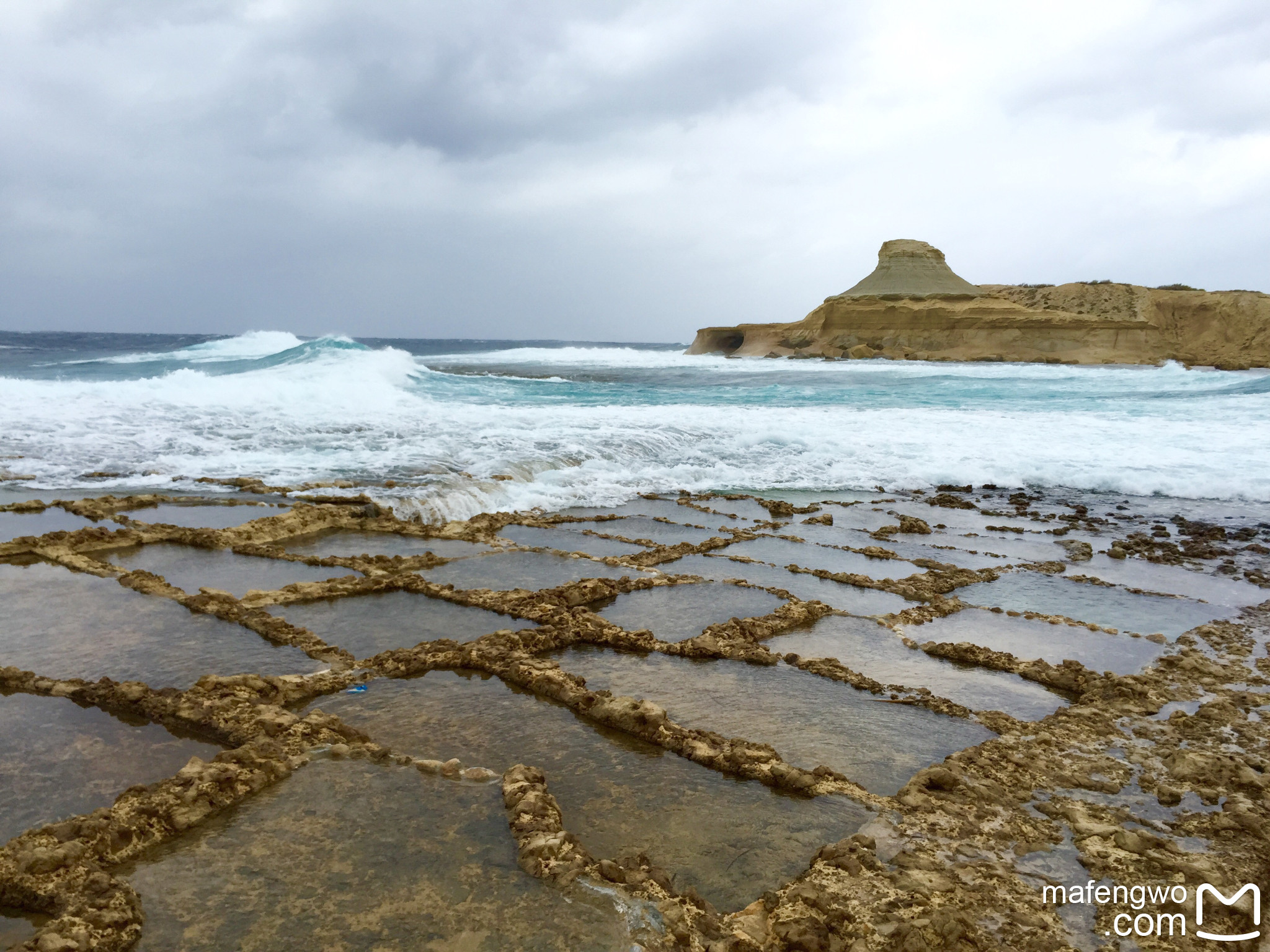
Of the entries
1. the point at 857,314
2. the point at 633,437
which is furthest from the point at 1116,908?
the point at 857,314

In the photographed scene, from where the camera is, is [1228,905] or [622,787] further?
[622,787]

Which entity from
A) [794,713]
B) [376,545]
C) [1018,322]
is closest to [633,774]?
[794,713]

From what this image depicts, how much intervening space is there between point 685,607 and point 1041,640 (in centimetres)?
226

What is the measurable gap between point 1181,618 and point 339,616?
18.5ft

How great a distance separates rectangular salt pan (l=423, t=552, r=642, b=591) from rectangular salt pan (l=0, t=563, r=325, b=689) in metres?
1.45

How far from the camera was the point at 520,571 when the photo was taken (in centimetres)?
554

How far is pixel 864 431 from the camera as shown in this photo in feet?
43.4

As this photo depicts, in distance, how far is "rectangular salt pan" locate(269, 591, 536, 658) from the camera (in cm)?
407

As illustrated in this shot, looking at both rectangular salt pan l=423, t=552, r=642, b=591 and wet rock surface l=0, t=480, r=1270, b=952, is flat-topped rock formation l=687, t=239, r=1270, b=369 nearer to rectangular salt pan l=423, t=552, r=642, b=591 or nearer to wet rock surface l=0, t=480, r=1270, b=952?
wet rock surface l=0, t=480, r=1270, b=952

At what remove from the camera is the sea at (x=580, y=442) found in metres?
8.66

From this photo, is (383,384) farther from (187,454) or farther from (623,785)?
(623,785)

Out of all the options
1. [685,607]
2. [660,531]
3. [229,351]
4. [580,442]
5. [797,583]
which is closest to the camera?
[685,607]

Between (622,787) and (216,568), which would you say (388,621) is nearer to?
(216,568)

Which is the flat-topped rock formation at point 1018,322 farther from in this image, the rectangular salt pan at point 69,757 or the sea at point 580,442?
the rectangular salt pan at point 69,757
